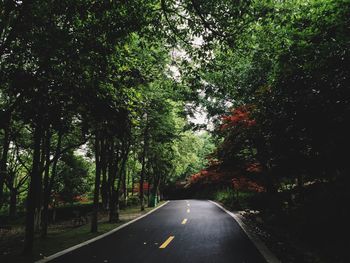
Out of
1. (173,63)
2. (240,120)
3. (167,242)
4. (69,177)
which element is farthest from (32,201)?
(69,177)

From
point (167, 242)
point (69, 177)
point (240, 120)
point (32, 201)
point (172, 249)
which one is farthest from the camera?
point (69, 177)

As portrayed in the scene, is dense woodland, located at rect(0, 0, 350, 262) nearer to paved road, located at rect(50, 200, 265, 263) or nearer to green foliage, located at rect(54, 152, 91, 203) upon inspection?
paved road, located at rect(50, 200, 265, 263)

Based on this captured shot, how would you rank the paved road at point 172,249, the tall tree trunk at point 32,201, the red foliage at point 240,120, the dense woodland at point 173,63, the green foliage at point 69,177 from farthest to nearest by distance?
the green foliage at point 69,177 → the red foliage at point 240,120 → the tall tree trunk at point 32,201 → the paved road at point 172,249 → the dense woodland at point 173,63

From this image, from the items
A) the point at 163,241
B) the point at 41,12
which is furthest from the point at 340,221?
the point at 41,12

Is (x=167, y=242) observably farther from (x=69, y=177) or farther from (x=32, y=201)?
(x=69, y=177)

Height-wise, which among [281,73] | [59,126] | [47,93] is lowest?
[59,126]

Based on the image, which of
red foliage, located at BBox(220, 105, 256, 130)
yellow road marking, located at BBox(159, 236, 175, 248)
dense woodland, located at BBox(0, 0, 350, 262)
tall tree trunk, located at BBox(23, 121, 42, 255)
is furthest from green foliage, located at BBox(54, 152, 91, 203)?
dense woodland, located at BBox(0, 0, 350, 262)

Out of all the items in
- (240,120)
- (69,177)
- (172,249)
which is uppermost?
(240,120)

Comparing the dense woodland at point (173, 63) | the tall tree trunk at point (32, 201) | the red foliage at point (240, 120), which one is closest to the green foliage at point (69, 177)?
the red foliage at point (240, 120)

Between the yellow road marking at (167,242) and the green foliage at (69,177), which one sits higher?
the green foliage at (69,177)

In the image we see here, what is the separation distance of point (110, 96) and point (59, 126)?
5.39 feet

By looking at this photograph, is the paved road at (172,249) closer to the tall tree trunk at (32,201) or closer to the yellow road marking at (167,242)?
the yellow road marking at (167,242)

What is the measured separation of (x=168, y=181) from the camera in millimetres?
64938

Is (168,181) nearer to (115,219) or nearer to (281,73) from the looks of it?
(115,219)
